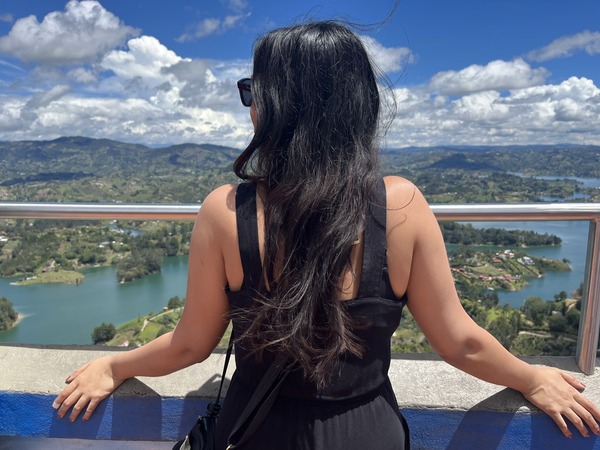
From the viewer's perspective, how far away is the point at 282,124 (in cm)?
98

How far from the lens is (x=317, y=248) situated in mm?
943

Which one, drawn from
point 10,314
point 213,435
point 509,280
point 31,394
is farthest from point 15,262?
point 509,280

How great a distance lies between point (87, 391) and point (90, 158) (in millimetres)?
21612

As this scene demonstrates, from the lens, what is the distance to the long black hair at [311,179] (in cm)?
95

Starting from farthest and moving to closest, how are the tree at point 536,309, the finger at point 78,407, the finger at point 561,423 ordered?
1. the tree at point 536,309
2. the finger at point 78,407
3. the finger at point 561,423

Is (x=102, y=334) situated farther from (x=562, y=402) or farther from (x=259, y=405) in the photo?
(x=562, y=402)

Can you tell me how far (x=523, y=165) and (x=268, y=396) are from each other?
669cm

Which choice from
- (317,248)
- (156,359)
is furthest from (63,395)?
(317,248)

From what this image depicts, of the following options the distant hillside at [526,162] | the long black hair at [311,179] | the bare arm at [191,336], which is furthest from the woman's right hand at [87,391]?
the distant hillside at [526,162]

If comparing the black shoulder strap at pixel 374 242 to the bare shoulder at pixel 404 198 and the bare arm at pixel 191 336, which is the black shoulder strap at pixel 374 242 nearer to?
the bare shoulder at pixel 404 198

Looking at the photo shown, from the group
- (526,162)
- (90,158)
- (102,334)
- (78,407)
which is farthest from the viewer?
(90,158)

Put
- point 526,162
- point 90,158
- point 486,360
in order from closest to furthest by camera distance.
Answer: point 486,360
point 526,162
point 90,158

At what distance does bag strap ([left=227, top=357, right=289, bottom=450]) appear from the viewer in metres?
1.02

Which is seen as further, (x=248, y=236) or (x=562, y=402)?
(x=562, y=402)
